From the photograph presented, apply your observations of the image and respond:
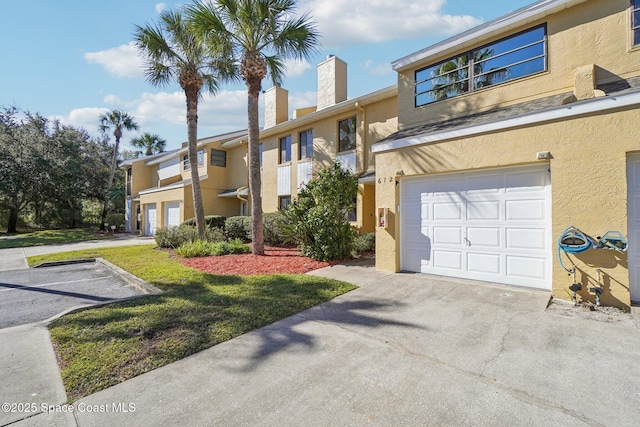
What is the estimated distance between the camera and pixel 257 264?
401 inches

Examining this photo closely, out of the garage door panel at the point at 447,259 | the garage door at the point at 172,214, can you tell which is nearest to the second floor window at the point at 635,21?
the garage door panel at the point at 447,259

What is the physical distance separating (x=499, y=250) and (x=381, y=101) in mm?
8531

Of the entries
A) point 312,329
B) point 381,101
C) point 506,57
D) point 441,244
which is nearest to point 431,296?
point 441,244

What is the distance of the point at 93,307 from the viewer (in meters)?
5.84

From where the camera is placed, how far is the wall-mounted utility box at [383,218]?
845 centimetres

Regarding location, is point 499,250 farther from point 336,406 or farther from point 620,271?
point 336,406

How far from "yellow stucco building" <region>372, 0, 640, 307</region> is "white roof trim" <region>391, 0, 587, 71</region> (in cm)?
3

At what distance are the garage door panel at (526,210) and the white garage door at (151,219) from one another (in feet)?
79.4

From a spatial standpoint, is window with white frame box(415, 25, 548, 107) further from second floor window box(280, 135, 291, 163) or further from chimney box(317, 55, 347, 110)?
second floor window box(280, 135, 291, 163)

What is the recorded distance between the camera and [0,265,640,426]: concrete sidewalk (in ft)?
9.33

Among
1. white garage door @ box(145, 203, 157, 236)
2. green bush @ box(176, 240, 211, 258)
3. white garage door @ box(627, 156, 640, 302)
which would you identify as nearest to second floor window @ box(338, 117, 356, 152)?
green bush @ box(176, 240, 211, 258)

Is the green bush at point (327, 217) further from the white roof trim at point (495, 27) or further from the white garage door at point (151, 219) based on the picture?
the white garage door at point (151, 219)

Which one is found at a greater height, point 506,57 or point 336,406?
point 506,57

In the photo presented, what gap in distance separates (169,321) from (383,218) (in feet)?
19.0
